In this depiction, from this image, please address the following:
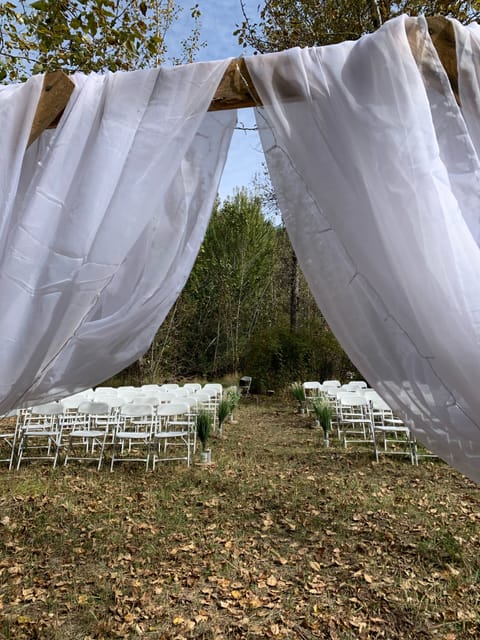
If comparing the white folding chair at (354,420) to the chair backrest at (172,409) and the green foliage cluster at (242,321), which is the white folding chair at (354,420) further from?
the green foliage cluster at (242,321)

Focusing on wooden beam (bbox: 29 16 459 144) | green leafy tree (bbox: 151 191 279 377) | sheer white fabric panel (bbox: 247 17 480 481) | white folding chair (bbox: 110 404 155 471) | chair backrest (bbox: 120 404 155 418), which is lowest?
white folding chair (bbox: 110 404 155 471)

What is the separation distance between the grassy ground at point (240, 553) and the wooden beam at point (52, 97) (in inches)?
109

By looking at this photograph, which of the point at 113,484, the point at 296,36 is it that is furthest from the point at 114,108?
the point at 296,36

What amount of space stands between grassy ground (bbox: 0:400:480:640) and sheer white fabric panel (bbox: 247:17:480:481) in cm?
191

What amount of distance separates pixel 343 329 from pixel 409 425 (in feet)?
1.34

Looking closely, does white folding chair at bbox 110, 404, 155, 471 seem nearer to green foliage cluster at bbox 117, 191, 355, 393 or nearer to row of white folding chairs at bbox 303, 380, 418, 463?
row of white folding chairs at bbox 303, 380, 418, 463

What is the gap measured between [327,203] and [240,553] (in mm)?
3055

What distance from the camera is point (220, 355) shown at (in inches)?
690

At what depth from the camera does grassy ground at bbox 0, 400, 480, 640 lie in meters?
2.79

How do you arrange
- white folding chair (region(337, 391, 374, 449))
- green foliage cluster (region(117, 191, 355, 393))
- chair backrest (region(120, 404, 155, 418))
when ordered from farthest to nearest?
green foliage cluster (region(117, 191, 355, 393)), white folding chair (region(337, 391, 374, 449)), chair backrest (region(120, 404, 155, 418))

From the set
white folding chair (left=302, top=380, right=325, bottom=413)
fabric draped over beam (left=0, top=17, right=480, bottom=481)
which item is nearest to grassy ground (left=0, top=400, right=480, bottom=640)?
fabric draped over beam (left=0, top=17, right=480, bottom=481)

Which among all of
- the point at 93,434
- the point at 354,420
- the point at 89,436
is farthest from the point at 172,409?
the point at 354,420

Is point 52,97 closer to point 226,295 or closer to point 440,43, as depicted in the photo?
point 440,43

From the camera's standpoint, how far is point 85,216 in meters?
1.70
